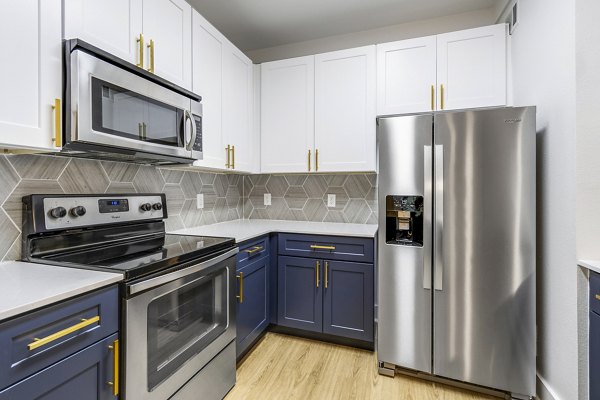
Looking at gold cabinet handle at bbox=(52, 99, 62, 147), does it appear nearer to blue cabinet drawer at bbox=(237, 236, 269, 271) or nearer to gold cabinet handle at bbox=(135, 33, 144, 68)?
gold cabinet handle at bbox=(135, 33, 144, 68)

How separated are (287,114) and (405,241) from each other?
152 centimetres

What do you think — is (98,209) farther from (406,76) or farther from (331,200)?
(406,76)

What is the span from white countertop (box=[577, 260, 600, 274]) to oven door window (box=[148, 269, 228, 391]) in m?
1.75

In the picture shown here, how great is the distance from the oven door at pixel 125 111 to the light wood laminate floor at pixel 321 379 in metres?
1.47

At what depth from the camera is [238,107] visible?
248 centimetres

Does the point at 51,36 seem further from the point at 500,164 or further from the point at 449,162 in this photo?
the point at 500,164

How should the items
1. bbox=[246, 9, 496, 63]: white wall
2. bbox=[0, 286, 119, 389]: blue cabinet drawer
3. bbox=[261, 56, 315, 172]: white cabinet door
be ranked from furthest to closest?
1. bbox=[261, 56, 315, 172]: white cabinet door
2. bbox=[246, 9, 496, 63]: white wall
3. bbox=[0, 286, 119, 389]: blue cabinet drawer

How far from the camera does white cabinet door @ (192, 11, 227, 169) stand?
1.96m

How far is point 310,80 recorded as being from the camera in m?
2.59

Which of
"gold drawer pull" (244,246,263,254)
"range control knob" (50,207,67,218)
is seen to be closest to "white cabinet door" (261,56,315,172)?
"gold drawer pull" (244,246,263,254)

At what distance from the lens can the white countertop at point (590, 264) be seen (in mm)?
1267

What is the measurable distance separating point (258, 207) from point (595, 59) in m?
2.62

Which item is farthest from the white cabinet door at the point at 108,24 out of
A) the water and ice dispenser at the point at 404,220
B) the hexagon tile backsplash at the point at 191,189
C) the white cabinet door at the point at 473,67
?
the white cabinet door at the point at 473,67

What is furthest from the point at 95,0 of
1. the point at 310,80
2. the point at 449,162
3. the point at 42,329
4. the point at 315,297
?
the point at 315,297
